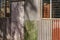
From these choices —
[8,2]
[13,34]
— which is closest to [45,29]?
[13,34]

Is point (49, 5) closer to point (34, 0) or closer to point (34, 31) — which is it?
point (34, 0)

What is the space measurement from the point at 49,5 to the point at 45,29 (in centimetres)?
111

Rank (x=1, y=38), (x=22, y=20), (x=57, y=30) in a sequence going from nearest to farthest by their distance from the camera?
(x=57, y=30) → (x=22, y=20) → (x=1, y=38)

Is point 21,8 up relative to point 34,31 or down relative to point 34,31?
up

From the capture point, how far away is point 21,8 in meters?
9.85

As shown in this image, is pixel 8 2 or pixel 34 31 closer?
pixel 34 31

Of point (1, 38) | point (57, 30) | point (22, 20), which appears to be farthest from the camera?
point (1, 38)

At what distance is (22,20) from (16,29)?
585mm

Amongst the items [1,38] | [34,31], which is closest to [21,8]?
[34,31]

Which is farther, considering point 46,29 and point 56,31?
point 46,29

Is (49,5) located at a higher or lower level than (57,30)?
higher

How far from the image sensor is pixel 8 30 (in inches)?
404

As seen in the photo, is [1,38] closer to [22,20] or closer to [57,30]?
[22,20]

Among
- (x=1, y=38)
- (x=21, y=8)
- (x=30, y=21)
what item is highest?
(x=21, y=8)
